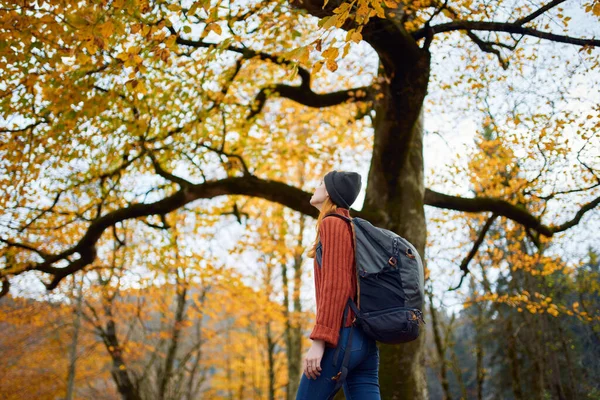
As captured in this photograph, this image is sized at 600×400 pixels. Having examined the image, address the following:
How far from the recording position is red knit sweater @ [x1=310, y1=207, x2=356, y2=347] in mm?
2260

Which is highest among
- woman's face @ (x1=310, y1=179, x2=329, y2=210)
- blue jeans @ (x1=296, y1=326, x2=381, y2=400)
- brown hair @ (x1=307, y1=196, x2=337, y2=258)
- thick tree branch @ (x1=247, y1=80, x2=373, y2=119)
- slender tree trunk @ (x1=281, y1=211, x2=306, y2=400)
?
thick tree branch @ (x1=247, y1=80, x2=373, y2=119)

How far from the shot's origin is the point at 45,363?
20109 millimetres

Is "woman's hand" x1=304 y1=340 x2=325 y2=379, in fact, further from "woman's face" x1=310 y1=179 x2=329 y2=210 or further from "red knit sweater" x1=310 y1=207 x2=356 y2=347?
"woman's face" x1=310 y1=179 x2=329 y2=210

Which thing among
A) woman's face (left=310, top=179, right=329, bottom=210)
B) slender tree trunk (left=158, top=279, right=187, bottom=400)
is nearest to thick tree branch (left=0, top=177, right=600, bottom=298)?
woman's face (left=310, top=179, right=329, bottom=210)

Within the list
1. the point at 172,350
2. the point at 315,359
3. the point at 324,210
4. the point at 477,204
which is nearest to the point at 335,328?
the point at 315,359

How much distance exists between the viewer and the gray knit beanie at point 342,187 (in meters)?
2.59

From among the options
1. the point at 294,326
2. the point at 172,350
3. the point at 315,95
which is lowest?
the point at 172,350

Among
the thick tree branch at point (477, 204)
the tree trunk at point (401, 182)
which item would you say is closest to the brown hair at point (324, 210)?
the tree trunk at point (401, 182)

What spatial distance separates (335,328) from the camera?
2262 millimetres

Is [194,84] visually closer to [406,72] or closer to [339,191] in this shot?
[406,72]

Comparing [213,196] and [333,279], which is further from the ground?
[213,196]

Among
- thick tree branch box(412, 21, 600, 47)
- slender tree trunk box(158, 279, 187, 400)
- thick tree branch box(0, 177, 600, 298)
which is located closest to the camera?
thick tree branch box(412, 21, 600, 47)

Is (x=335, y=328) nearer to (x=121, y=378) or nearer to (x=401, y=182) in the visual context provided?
(x=401, y=182)

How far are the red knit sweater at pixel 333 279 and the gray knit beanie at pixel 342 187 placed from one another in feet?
0.55
